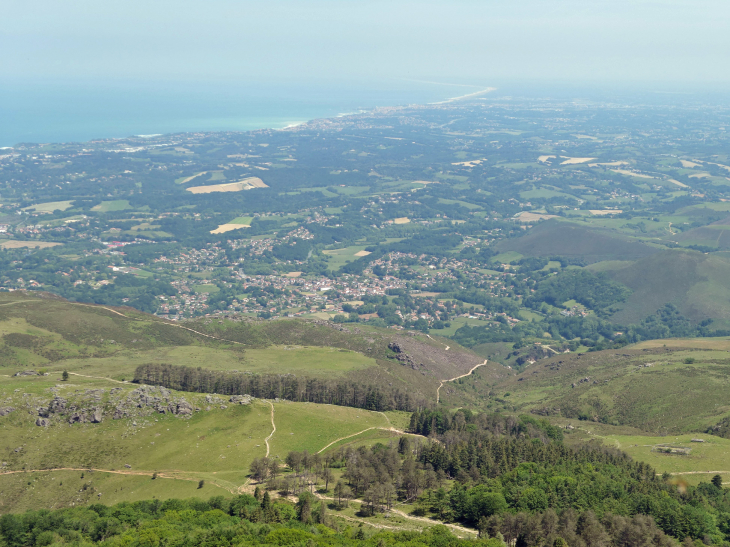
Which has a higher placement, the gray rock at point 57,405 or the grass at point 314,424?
the gray rock at point 57,405

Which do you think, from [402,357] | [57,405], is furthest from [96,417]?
[402,357]

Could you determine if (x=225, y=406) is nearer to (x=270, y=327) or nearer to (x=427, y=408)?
(x=427, y=408)

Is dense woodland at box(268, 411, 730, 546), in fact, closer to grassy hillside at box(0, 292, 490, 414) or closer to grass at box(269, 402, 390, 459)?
grass at box(269, 402, 390, 459)

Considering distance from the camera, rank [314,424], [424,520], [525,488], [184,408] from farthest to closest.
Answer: [314,424]
[184,408]
[525,488]
[424,520]

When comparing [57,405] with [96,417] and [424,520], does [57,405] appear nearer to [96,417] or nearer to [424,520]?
[96,417]

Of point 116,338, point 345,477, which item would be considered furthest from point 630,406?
point 116,338

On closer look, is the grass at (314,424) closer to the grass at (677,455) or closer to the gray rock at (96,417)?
the gray rock at (96,417)

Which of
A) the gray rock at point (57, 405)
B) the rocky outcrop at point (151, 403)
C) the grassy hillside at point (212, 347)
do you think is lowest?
the grassy hillside at point (212, 347)

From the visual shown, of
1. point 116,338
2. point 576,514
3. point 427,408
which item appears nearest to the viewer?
point 576,514

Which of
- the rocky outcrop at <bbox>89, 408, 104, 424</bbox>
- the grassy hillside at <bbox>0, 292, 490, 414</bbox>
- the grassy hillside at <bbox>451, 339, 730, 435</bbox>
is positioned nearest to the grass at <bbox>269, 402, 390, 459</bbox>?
the grassy hillside at <bbox>0, 292, 490, 414</bbox>

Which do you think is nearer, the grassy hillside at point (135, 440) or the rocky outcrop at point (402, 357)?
the grassy hillside at point (135, 440)

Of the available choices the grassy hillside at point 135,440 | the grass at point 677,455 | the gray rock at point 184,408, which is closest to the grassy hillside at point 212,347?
the grassy hillside at point 135,440
